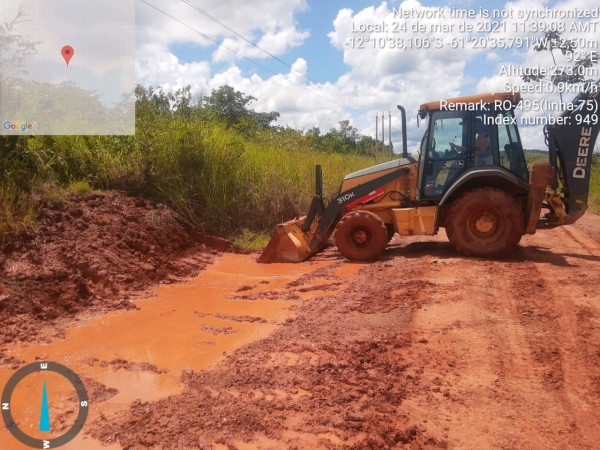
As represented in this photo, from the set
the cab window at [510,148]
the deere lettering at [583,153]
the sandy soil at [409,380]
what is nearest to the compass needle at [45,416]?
the sandy soil at [409,380]

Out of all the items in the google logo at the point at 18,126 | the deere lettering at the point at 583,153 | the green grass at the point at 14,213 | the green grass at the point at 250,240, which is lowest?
the green grass at the point at 250,240

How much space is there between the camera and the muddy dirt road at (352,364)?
2.90m

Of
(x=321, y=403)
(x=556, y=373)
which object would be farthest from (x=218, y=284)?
(x=556, y=373)

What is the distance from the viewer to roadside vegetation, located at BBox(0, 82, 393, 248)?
7.71m

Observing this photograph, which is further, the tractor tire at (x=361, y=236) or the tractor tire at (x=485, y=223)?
the tractor tire at (x=361, y=236)

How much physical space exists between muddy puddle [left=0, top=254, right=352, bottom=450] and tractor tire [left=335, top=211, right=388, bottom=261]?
43cm

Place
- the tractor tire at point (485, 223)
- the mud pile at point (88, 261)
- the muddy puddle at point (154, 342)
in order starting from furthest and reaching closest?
the tractor tire at point (485, 223) → the mud pile at point (88, 261) → the muddy puddle at point (154, 342)

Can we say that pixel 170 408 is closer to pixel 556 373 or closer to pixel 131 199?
pixel 556 373

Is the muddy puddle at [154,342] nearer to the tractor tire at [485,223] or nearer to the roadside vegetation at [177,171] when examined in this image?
the tractor tire at [485,223]

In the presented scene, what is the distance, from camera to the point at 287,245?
324 inches

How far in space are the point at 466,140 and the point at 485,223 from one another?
4.37ft

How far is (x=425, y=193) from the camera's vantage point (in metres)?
7.64

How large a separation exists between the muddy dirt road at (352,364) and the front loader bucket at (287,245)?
1.61 m

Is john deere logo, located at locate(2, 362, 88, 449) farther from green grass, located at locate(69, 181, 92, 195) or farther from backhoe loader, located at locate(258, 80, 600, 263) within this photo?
backhoe loader, located at locate(258, 80, 600, 263)
